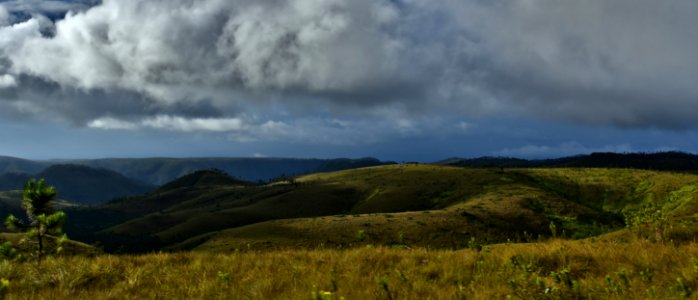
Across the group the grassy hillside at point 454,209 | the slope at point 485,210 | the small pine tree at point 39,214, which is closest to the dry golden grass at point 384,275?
the small pine tree at point 39,214

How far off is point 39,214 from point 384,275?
12.5 meters

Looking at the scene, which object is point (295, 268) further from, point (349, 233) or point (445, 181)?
point (445, 181)

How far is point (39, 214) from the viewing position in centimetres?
1522

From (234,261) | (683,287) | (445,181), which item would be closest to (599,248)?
(683,287)

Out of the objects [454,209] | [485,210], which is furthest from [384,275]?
[454,209]

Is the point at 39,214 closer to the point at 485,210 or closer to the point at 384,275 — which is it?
the point at 384,275

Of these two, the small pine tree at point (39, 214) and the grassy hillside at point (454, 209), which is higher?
the small pine tree at point (39, 214)

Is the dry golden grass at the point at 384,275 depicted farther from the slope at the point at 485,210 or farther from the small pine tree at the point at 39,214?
the slope at the point at 485,210

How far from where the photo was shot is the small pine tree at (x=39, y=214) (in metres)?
14.5

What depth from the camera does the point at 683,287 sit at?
20.2 ft

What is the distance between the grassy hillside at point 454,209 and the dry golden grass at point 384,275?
96.0ft

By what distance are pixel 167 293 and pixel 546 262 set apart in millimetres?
7503

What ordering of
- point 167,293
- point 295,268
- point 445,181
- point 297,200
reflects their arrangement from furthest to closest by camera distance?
point 297,200
point 445,181
point 295,268
point 167,293

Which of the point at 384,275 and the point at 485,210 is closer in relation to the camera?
the point at 384,275
